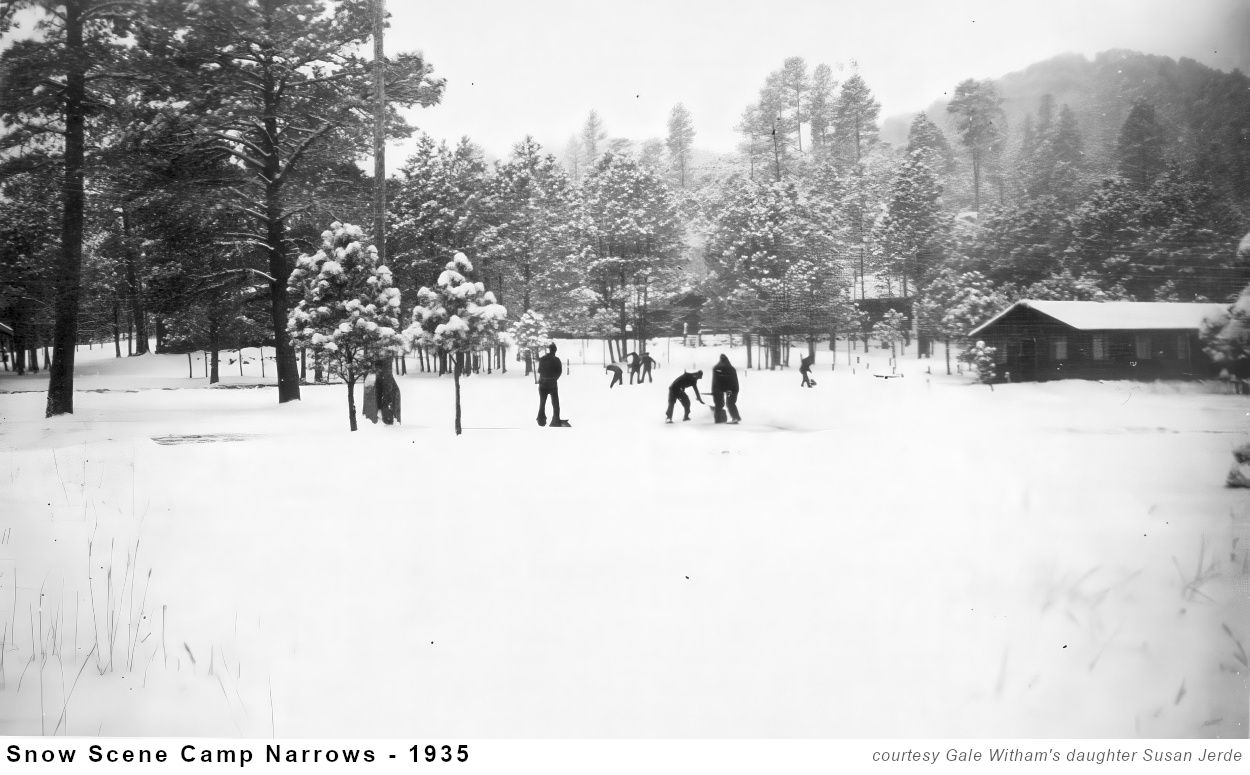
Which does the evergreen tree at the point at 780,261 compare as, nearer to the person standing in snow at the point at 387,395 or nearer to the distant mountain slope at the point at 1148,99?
the distant mountain slope at the point at 1148,99

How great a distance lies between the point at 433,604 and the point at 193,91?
17.5 ft

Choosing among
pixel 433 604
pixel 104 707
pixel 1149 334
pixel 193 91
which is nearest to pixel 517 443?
pixel 433 604

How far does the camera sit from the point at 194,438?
436 centimetres

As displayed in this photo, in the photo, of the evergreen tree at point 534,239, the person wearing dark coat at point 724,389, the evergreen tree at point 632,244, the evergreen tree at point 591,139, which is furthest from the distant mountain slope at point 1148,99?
the evergreen tree at point 632,244

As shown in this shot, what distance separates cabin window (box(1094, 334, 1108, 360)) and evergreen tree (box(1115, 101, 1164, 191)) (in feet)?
3.11

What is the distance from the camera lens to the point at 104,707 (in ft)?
7.51

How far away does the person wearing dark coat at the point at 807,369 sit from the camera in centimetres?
504

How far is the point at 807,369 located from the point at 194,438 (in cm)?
536

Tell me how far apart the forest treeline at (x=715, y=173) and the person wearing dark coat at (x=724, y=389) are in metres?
0.50

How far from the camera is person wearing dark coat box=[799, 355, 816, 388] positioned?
16.5 feet

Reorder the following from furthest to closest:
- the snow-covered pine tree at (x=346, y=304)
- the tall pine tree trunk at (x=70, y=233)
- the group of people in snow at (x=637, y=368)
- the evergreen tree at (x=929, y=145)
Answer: the group of people in snow at (x=637, y=368)
the snow-covered pine tree at (x=346, y=304)
the evergreen tree at (x=929, y=145)
the tall pine tree trunk at (x=70, y=233)

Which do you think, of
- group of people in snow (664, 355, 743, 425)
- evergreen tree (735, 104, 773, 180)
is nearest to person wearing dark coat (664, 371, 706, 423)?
group of people in snow (664, 355, 743, 425)

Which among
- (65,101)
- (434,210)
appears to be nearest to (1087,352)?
(65,101)

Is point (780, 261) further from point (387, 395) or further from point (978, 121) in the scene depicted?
point (387, 395)
